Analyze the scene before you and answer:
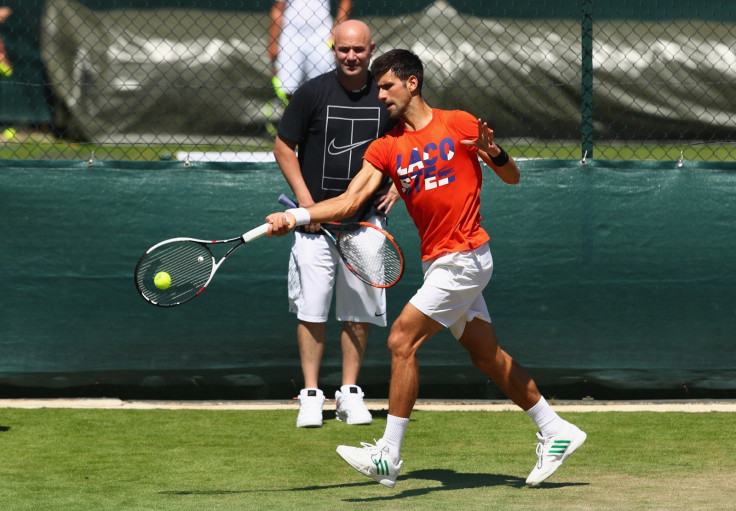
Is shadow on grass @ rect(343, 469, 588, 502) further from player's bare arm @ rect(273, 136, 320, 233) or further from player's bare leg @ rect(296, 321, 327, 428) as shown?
player's bare arm @ rect(273, 136, 320, 233)

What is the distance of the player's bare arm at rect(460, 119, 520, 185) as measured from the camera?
15.0 ft

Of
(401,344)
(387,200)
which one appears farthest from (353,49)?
(401,344)

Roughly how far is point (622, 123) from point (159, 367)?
302cm

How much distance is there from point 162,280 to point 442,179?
53.0 inches

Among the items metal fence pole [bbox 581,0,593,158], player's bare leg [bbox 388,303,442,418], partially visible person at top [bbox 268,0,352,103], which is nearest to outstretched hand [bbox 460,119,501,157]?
player's bare leg [bbox 388,303,442,418]

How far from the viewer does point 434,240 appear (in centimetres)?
486

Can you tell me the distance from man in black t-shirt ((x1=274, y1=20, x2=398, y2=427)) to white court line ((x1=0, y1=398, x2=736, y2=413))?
0.59m

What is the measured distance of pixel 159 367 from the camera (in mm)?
6738

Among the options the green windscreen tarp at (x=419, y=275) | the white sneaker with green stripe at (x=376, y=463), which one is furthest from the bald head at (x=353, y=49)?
the white sneaker with green stripe at (x=376, y=463)

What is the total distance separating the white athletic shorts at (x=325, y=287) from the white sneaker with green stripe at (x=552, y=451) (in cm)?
157

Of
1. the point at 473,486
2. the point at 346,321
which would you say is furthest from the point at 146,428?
the point at 473,486

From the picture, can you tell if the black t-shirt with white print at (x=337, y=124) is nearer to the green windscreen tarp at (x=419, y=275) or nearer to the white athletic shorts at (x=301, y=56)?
the green windscreen tarp at (x=419, y=275)

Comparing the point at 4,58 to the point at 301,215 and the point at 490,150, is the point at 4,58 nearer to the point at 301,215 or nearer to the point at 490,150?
the point at 301,215

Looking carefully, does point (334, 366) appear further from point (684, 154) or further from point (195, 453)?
point (684, 154)
